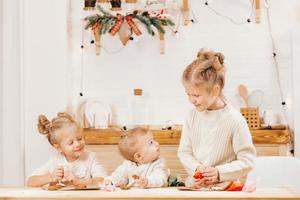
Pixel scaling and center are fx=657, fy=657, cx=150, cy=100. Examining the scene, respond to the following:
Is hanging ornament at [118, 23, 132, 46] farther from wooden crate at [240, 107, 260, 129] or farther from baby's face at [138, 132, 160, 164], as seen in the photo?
baby's face at [138, 132, 160, 164]

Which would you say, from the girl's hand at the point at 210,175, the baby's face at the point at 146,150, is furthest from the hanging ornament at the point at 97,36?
the girl's hand at the point at 210,175

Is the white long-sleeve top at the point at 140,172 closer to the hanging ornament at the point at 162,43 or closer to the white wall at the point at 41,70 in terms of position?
the white wall at the point at 41,70

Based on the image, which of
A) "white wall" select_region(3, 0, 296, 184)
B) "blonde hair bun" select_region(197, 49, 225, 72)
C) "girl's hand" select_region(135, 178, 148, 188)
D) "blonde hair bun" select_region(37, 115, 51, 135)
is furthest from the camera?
"white wall" select_region(3, 0, 296, 184)

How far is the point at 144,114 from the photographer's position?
539cm

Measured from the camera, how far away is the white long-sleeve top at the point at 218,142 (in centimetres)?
298

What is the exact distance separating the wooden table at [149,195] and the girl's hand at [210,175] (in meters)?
0.26

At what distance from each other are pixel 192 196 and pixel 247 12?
3292 millimetres

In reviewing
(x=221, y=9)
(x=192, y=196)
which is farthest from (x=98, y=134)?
(x=192, y=196)

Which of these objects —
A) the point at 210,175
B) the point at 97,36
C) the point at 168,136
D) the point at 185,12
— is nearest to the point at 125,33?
the point at 97,36

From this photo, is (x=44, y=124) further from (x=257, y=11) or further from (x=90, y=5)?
(x=257, y=11)

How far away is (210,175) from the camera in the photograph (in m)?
2.77

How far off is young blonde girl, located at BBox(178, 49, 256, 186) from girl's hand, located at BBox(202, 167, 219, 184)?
27 mm

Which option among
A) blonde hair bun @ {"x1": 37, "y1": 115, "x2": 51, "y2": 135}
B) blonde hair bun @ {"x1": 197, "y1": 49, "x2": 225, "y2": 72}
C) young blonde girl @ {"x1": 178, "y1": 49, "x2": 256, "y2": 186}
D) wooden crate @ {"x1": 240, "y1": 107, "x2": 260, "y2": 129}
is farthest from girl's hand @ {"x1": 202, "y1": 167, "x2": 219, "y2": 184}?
wooden crate @ {"x1": 240, "y1": 107, "x2": 260, "y2": 129}

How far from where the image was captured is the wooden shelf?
4887 mm
